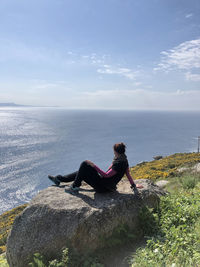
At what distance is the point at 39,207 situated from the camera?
482 cm

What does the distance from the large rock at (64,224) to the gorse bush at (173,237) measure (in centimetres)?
71

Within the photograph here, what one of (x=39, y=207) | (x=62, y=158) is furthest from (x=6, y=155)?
(x=39, y=207)

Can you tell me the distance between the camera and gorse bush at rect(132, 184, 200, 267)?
11.4 feet

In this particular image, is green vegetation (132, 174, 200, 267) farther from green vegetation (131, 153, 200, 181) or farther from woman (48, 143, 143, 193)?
green vegetation (131, 153, 200, 181)

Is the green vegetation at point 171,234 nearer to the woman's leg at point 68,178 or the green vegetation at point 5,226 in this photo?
the woman's leg at point 68,178

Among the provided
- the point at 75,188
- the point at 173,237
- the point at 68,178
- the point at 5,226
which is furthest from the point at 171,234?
the point at 5,226

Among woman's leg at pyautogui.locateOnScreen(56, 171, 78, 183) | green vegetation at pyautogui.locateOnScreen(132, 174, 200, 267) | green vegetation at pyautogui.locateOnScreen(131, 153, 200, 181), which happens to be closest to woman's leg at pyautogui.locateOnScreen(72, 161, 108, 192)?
woman's leg at pyautogui.locateOnScreen(56, 171, 78, 183)

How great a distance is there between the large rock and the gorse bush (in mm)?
707

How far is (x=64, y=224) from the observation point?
4.46 meters

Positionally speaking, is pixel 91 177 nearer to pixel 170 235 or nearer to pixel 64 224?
pixel 64 224

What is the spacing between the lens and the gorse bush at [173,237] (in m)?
3.46

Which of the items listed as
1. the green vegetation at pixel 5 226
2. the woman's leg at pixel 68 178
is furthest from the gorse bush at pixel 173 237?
the green vegetation at pixel 5 226

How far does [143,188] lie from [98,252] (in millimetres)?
2316

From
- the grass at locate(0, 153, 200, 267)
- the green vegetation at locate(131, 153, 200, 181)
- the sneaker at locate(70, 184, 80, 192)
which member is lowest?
the green vegetation at locate(131, 153, 200, 181)
